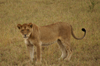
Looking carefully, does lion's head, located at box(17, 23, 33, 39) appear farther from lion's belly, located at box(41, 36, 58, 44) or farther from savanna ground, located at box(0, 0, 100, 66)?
savanna ground, located at box(0, 0, 100, 66)

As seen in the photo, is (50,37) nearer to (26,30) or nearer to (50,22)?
(26,30)

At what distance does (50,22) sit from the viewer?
1091cm

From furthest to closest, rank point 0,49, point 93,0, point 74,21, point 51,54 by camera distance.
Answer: point 93,0
point 74,21
point 0,49
point 51,54

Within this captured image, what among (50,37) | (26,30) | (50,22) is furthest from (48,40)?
(50,22)

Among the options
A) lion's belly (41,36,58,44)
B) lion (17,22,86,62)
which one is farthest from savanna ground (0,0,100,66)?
lion's belly (41,36,58,44)

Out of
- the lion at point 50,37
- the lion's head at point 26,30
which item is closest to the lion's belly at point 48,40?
the lion at point 50,37

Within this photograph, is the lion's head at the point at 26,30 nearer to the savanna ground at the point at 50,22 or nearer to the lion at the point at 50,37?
the lion at the point at 50,37

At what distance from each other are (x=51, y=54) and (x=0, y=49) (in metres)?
2.13

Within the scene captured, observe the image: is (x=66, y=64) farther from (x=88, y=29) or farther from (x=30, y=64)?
(x=88, y=29)

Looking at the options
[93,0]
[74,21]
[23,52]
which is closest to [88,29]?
[74,21]

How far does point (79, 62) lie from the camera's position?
5.07 m

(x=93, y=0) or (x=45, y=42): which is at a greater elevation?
(x=93, y=0)

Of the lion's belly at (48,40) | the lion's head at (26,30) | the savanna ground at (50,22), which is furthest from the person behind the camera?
the savanna ground at (50,22)

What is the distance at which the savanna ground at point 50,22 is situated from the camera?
5.46m
